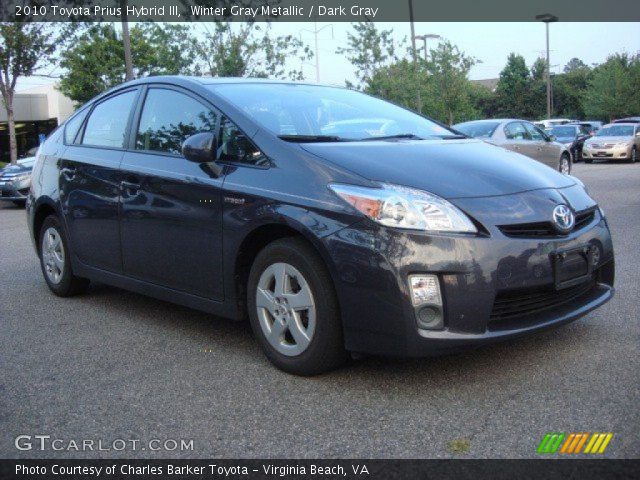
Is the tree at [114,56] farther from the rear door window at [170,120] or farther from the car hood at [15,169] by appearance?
the rear door window at [170,120]

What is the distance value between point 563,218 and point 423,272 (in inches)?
34.9

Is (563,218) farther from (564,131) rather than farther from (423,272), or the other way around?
(564,131)

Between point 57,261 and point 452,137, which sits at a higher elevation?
point 452,137

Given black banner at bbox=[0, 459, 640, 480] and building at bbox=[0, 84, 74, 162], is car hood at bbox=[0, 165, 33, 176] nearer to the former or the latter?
black banner at bbox=[0, 459, 640, 480]

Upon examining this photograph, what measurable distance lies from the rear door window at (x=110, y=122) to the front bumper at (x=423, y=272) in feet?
7.38

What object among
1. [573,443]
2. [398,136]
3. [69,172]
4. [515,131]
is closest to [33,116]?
[515,131]

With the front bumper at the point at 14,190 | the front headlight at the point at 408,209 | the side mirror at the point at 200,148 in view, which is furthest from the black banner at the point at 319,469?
the front bumper at the point at 14,190

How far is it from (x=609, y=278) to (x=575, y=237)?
0.58 m

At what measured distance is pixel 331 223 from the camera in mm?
3496

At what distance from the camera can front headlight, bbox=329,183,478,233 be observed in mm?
3391

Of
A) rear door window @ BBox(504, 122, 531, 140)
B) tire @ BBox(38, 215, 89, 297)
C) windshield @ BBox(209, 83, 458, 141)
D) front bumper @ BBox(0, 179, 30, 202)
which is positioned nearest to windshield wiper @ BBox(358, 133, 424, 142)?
windshield @ BBox(209, 83, 458, 141)

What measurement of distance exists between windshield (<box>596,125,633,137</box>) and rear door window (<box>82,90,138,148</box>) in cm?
2481

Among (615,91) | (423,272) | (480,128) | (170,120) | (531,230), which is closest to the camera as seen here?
(423,272)

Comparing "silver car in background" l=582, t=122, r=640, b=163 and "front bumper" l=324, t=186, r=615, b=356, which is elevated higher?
"silver car in background" l=582, t=122, r=640, b=163
